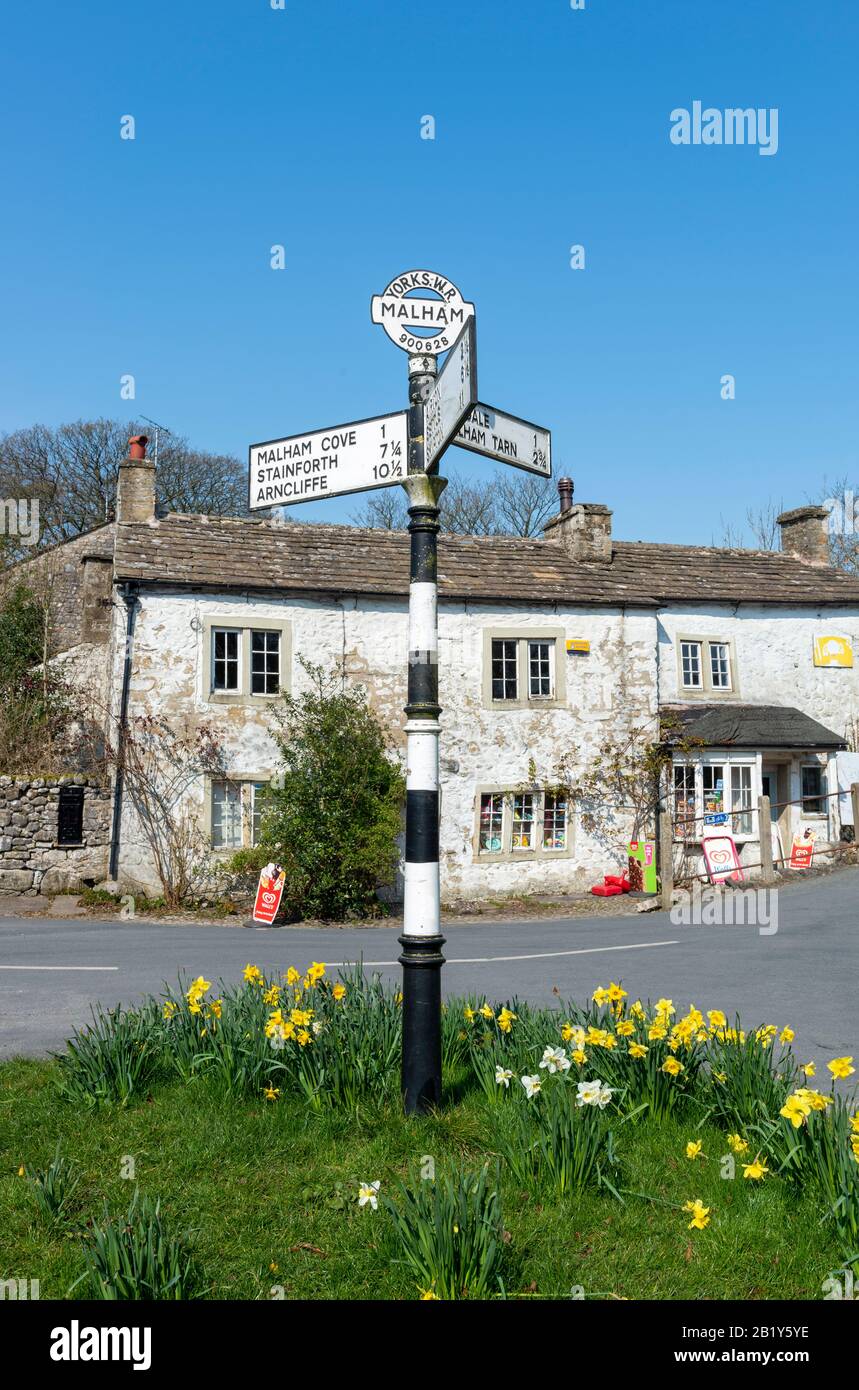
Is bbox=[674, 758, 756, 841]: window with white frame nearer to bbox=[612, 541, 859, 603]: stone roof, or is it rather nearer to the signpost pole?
bbox=[612, 541, 859, 603]: stone roof

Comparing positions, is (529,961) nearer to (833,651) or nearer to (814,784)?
(814,784)

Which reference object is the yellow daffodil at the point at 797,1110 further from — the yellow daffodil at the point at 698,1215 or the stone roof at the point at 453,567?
the stone roof at the point at 453,567

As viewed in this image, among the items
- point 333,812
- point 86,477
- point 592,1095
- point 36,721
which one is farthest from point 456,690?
point 86,477

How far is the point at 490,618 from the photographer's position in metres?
21.7

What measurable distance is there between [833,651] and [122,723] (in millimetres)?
16166

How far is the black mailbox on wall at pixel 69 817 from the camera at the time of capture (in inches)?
765

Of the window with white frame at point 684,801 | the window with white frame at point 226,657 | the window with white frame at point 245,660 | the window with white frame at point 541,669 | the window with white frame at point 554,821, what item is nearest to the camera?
the window with white frame at point 245,660

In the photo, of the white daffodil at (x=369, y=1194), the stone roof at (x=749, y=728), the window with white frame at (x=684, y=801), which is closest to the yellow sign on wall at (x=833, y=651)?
the stone roof at (x=749, y=728)

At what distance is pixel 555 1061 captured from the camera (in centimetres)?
520

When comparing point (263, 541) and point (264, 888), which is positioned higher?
point (263, 541)

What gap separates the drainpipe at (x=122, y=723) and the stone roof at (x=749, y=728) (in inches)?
433
